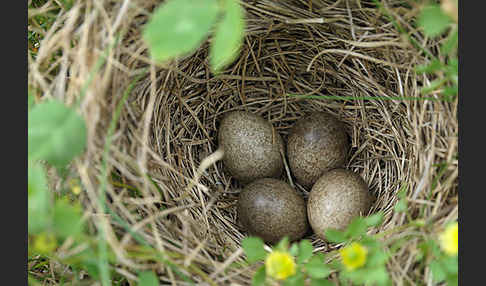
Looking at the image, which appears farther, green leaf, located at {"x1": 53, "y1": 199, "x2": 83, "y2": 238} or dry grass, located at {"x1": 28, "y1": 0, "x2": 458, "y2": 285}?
dry grass, located at {"x1": 28, "y1": 0, "x2": 458, "y2": 285}

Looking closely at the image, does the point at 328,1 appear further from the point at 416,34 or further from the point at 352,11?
the point at 416,34

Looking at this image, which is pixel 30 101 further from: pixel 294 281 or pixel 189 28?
pixel 294 281

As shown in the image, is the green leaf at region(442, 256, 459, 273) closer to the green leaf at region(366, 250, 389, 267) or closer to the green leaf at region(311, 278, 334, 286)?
the green leaf at region(366, 250, 389, 267)

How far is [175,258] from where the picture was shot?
43.2 inches

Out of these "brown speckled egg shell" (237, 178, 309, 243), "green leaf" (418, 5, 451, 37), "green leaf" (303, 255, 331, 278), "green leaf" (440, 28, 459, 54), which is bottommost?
"brown speckled egg shell" (237, 178, 309, 243)

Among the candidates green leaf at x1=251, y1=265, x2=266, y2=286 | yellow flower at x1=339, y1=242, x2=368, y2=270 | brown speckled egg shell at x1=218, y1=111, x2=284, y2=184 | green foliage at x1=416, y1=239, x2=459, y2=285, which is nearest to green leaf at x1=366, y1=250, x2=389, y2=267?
yellow flower at x1=339, y1=242, x2=368, y2=270

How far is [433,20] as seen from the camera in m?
0.94

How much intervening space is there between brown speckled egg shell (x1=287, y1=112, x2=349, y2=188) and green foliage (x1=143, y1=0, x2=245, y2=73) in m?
0.79

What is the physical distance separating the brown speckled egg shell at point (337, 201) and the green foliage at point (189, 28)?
2.44ft

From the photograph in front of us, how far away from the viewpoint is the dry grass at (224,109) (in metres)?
1.07

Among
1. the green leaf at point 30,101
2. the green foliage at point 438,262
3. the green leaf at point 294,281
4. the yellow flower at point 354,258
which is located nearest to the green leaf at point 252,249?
the green leaf at point 294,281

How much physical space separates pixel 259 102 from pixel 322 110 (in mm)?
223

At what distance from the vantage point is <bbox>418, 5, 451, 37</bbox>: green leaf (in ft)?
3.06

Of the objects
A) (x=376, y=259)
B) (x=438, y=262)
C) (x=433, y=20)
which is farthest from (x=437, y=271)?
(x=433, y=20)
